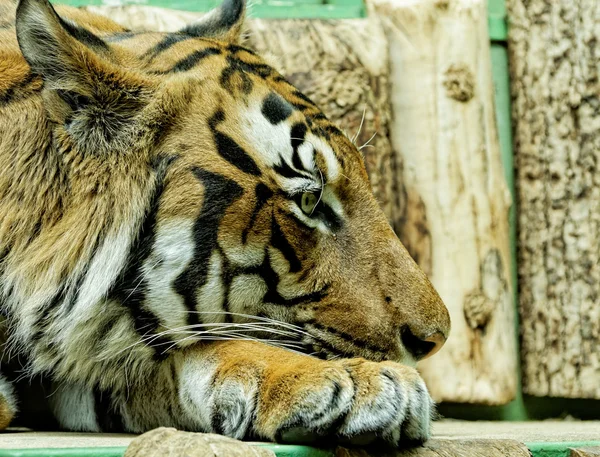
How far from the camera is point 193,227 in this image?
6.74 feet

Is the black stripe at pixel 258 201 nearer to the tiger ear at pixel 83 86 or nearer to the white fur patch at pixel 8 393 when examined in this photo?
the tiger ear at pixel 83 86

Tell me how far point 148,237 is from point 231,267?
20 cm

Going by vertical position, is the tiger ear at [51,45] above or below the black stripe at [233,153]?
above

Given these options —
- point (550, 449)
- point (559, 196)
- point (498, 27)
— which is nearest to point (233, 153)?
point (550, 449)

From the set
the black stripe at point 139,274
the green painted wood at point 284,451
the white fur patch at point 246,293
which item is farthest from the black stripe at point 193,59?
the green painted wood at point 284,451

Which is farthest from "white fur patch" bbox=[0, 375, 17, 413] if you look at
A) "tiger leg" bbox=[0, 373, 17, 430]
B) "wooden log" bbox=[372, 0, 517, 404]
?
"wooden log" bbox=[372, 0, 517, 404]

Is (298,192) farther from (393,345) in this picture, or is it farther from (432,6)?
(432,6)

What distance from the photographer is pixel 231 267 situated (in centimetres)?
208

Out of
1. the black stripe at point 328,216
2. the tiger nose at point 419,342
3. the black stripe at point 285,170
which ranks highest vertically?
the black stripe at point 285,170

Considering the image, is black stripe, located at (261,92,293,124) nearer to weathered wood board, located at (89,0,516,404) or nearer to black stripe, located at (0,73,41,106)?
black stripe, located at (0,73,41,106)

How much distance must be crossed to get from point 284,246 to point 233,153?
251 millimetres

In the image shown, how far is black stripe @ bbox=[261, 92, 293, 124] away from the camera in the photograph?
2.21 meters

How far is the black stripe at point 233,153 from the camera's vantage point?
212cm

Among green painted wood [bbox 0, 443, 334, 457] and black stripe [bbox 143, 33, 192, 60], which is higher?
black stripe [bbox 143, 33, 192, 60]
